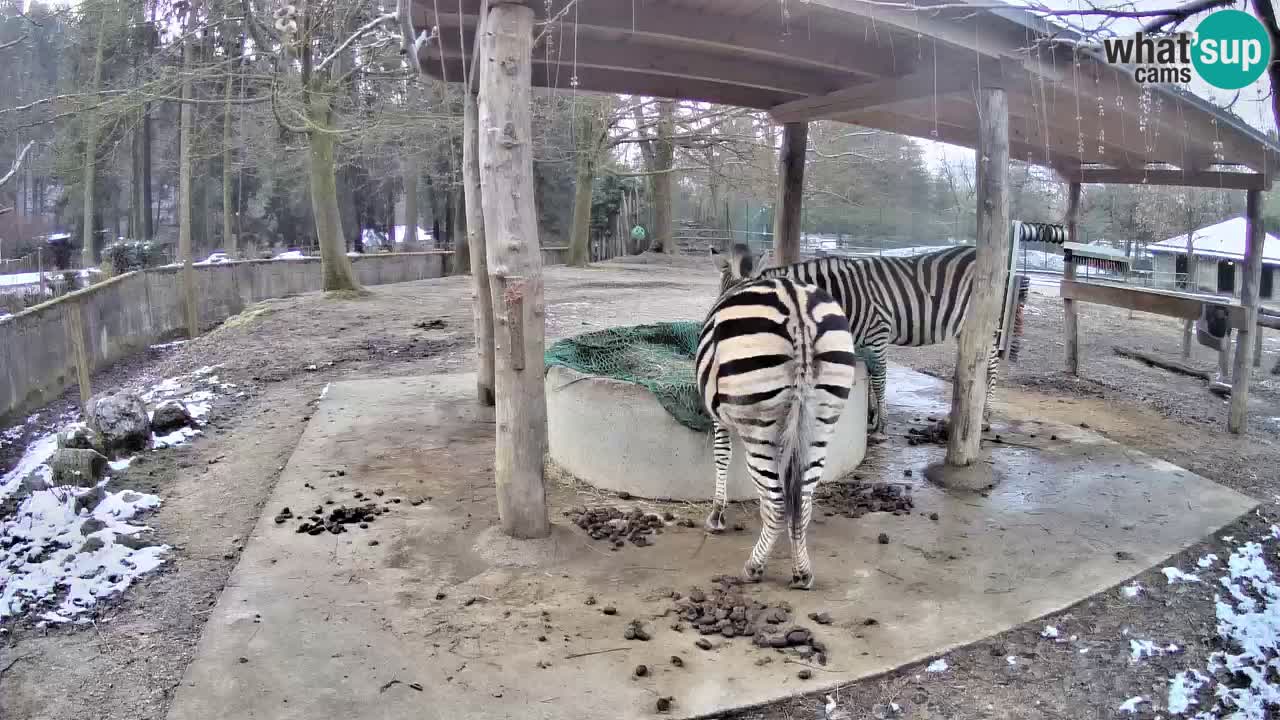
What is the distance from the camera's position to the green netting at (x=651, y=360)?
199 inches

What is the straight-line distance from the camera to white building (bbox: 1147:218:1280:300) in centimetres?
997

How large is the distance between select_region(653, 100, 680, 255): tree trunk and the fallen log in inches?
484

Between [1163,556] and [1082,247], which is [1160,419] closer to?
[1082,247]

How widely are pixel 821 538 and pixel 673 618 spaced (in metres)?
1.30

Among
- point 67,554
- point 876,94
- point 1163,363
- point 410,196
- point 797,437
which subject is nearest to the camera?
point 797,437

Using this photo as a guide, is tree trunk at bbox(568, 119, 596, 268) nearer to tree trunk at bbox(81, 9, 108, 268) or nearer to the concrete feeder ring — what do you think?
tree trunk at bbox(81, 9, 108, 268)

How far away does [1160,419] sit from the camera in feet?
24.9

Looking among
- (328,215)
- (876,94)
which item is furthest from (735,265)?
(328,215)

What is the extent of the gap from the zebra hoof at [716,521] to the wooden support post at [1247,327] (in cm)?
543

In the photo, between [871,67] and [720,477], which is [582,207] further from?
[720,477]

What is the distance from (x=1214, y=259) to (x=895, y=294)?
644 centimetres

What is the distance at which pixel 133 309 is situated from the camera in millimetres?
12805

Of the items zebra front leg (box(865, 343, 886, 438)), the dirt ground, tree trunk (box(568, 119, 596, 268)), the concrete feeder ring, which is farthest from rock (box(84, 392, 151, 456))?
tree trunk (box(568, 119, 596, 268))

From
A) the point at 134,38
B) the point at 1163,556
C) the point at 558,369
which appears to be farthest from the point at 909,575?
the point at 134,38
